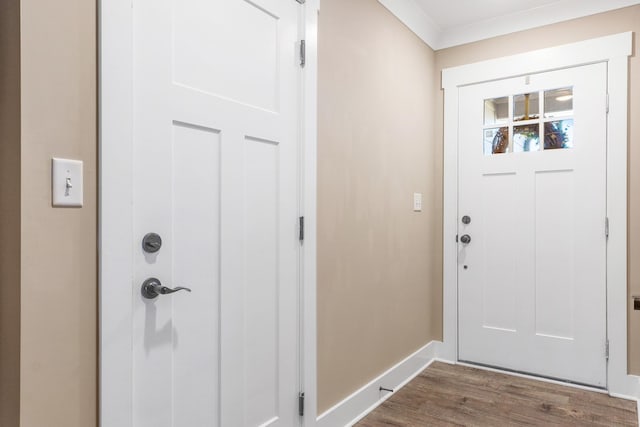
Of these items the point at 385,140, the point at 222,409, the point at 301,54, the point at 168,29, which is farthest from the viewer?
the point at 385,140

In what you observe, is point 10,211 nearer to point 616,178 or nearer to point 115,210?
point 115,210

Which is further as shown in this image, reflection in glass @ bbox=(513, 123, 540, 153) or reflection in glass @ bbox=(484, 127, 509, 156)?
reflection in glass @ bbox=(484, 127, 509, 156)

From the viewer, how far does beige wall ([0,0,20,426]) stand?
3.24 ft

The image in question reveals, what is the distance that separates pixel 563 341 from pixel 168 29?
2.88 m

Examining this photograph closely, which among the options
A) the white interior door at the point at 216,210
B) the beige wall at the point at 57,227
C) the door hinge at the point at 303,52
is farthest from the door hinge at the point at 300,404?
the door hinge at the point at 303,52

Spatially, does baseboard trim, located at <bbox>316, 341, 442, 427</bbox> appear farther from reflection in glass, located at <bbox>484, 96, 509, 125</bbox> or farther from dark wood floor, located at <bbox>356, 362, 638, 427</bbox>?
reflection in glass, located at <bbox>484, 96, 509, 125</bbox>

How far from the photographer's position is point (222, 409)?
1521 mm

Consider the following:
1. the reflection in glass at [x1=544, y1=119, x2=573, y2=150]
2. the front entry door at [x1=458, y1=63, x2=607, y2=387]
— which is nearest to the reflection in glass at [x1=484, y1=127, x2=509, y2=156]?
the front entry door at [x1=458, y1=63, x2=607, y2=387]

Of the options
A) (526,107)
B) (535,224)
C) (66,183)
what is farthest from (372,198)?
(66,183)

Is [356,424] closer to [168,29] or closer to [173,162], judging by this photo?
[173,162]

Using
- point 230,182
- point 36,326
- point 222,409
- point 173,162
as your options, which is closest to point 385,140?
point 230,182

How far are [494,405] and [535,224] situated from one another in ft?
3.92

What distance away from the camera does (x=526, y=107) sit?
9.62 ft

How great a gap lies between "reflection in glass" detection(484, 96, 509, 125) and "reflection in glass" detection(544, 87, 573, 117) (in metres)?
0.25
